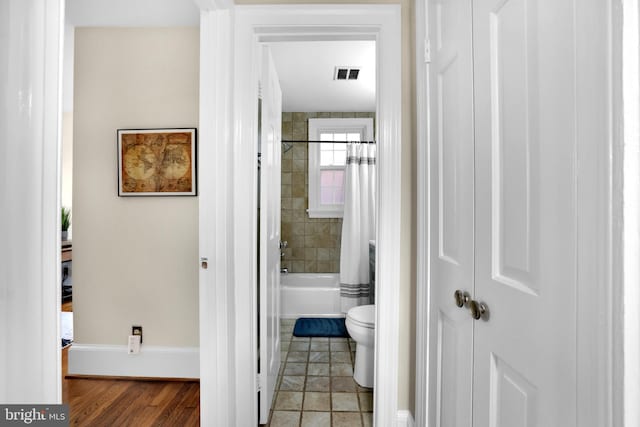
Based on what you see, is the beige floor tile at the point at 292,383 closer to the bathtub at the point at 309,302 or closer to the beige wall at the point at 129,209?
the beige wall at the point at 129,209

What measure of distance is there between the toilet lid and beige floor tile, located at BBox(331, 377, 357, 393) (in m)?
0.44

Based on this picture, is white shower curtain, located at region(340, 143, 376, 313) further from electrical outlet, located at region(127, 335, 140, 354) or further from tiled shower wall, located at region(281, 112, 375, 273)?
electrical outlet, located at region(127, 335, 140, 354)

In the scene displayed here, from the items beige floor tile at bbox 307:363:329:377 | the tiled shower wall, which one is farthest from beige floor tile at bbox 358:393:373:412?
the tiled shower wall

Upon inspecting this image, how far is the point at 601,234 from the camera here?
55 centimetres

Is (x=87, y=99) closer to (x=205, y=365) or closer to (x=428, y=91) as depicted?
(x=205, y=365)

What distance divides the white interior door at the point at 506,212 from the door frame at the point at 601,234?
28 mm

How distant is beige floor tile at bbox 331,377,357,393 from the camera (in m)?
2.18

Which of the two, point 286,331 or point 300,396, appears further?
point 286,331

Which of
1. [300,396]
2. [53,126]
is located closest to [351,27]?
[53,126]

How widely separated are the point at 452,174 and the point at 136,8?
2258 millimetres

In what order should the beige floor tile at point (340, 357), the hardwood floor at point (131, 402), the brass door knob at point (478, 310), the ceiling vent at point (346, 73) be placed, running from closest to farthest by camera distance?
1. the brass door knob at point (478, 310)
2. the hardwood floor at point (131, 402)
3. the beige floor tile at point (340, 357)
4. the ceiling vent at point (346, 73)

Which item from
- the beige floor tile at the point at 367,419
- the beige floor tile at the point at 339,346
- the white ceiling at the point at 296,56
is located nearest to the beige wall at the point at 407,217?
the beige floor tile at the point at 367,419

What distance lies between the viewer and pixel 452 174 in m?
1.17

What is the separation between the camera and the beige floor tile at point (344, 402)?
77.3 inches
